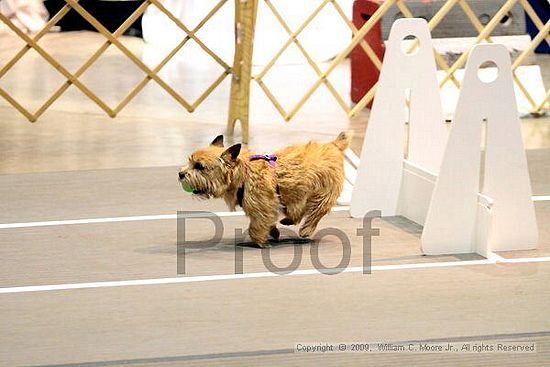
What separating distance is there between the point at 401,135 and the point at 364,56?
2.08m

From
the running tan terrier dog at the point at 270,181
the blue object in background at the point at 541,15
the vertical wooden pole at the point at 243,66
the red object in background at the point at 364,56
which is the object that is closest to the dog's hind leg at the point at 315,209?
the running tan terrier dog at the point at 270,181

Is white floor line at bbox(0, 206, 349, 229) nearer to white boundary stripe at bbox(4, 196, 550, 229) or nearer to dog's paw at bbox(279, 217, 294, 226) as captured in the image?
white boundary stripe at bbox(4, 196, 550, 229)

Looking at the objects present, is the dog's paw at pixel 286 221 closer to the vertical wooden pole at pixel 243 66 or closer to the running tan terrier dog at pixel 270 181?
the running tan terrier dog at pixel 270 181

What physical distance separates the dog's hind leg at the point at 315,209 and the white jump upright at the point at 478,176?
28 centimetres

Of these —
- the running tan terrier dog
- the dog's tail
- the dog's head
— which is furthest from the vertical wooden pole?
the dog's head

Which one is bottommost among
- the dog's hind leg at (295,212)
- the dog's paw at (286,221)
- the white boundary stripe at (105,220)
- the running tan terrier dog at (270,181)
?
the white boundary stripe at (105,220)

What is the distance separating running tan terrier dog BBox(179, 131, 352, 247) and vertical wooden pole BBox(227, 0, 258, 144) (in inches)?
64.3

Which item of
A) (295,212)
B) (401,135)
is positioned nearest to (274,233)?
(295,212)

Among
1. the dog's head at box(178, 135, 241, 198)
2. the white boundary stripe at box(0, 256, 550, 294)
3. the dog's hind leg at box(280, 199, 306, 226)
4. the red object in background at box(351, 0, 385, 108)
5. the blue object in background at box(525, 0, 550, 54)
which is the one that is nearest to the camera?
the white boundary stripe at box(0, 256, 550, 294)

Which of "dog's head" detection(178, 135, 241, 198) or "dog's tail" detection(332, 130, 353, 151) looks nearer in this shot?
"dog's head" detection(178, 135, 241, 198)

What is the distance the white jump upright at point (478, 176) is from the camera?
2904 millimetres

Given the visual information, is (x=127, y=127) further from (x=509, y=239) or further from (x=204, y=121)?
(x=509, y=239)

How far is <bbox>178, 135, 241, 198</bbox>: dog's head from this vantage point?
2.87 m

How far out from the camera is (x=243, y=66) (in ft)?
15.5
